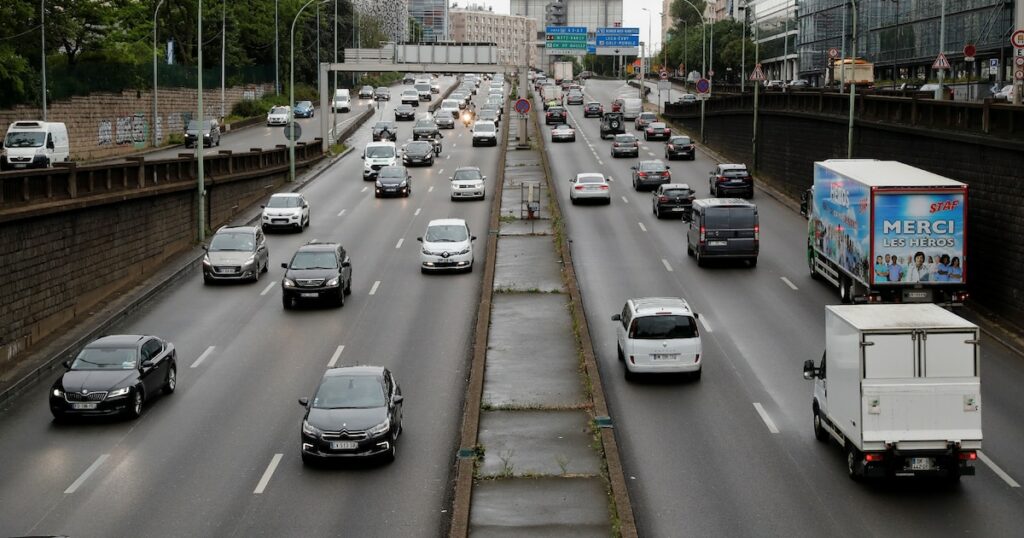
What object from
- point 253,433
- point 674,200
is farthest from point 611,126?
point 253,433

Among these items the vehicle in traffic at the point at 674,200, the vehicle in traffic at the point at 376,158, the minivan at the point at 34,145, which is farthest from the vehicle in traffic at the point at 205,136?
the vehicle in traffic at the point at 674,200

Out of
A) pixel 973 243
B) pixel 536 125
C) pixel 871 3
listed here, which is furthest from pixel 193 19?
pixel 973 243

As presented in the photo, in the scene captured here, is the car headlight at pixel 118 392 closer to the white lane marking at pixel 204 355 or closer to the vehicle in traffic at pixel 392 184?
the white lane marking at pixel 204 355

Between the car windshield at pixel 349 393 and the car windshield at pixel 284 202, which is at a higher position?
the car windshield at pixel 284 202

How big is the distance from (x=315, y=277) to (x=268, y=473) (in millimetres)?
14802

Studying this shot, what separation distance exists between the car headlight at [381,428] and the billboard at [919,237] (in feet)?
48.0

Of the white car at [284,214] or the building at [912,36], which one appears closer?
the white car at [284,214]

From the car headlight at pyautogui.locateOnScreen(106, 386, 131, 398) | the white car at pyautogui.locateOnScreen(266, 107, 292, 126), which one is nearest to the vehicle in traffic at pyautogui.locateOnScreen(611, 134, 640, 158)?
the white car at pyautogui.locateOnScreen(266, 107, 292, 126)

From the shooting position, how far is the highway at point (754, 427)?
1844 centimetres

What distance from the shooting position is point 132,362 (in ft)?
84.1

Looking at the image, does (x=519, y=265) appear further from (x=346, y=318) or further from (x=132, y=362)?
(x=132, y=362)

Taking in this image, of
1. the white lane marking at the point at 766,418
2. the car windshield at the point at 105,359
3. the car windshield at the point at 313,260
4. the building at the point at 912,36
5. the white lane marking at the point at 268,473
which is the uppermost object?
the building at the point at 912,36

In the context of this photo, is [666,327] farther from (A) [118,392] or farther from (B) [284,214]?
(B) [284,214]

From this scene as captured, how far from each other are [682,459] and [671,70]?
176 metres
